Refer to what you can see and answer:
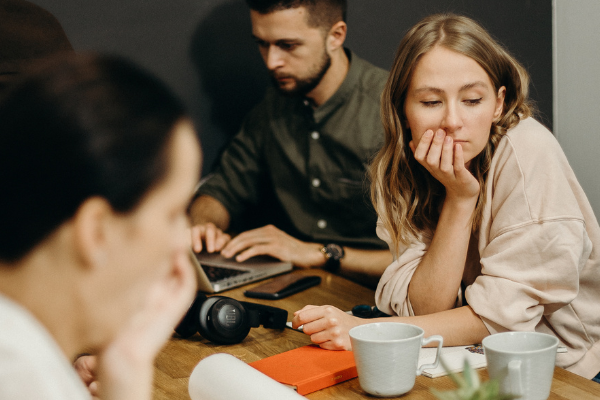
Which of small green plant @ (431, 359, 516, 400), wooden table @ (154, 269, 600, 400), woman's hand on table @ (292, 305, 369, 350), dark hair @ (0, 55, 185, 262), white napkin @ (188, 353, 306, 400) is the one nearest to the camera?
dark hair @ (0, 55, 185, 262)

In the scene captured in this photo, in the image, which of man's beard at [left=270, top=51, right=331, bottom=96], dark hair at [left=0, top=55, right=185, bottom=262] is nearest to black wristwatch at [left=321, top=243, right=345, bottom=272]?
man's beard at [left=270, top=51, right=331, bottom=96]

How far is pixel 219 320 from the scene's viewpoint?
1.07m

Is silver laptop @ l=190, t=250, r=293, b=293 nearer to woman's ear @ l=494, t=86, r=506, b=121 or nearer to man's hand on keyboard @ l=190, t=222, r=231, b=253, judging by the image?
man's hand on keyboard @ l=190, t=222, r=231, b=253

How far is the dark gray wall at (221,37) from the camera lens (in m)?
2.06

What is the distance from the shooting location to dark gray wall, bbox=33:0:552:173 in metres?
2.06

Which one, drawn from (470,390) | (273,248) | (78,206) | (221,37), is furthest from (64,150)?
(221,37)

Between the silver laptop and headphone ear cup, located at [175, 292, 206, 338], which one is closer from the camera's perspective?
headphone ear cup, located at [175, 292, 206, 338]

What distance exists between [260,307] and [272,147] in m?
1.22

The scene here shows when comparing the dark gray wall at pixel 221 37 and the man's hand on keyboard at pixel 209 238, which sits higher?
the dark gray wall at pixel 221 37

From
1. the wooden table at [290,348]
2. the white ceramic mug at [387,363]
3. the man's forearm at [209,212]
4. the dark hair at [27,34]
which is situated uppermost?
the dark hair at [27,34]

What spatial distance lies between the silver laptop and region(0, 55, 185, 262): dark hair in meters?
0.91

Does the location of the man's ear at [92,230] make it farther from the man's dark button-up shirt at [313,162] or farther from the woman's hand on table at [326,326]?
the man's dark button-up shirt at [313,162]

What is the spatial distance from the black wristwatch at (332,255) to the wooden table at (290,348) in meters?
0.26

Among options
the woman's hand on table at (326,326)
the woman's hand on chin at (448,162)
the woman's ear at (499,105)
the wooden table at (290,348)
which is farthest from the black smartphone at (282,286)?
the woman's ear at (499,105)
